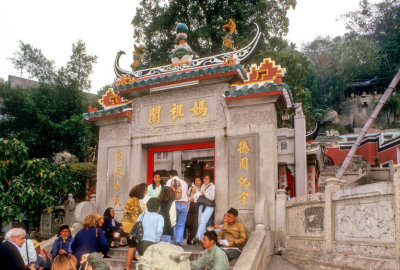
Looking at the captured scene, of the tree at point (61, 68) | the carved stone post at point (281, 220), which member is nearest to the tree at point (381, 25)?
the tree at point (61, 68)

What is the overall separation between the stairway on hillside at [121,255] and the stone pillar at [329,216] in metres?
1.75

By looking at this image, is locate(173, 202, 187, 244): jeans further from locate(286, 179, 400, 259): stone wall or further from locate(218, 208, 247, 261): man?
locate(286, 179, 400, 259): stone wall

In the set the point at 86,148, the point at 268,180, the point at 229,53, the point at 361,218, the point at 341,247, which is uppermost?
the point at 229,53

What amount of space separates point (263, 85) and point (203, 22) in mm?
11879

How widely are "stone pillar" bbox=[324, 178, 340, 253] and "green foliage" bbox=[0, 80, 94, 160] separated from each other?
13748mm

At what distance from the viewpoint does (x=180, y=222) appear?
24.8ft

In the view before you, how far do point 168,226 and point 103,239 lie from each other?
4.58 ft

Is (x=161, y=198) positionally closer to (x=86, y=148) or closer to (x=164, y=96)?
(x=164, y=96)

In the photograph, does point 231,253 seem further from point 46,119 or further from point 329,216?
point 46,119

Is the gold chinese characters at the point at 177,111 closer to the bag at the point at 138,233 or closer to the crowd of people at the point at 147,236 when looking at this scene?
the crowd of people at the point at 147,236

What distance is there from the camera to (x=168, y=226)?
674 cm

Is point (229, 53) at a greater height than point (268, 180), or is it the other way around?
point (229, 53)

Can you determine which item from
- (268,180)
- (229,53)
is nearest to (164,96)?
(229,53)

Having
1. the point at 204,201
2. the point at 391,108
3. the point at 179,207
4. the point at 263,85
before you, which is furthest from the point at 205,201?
the point at 391,108
